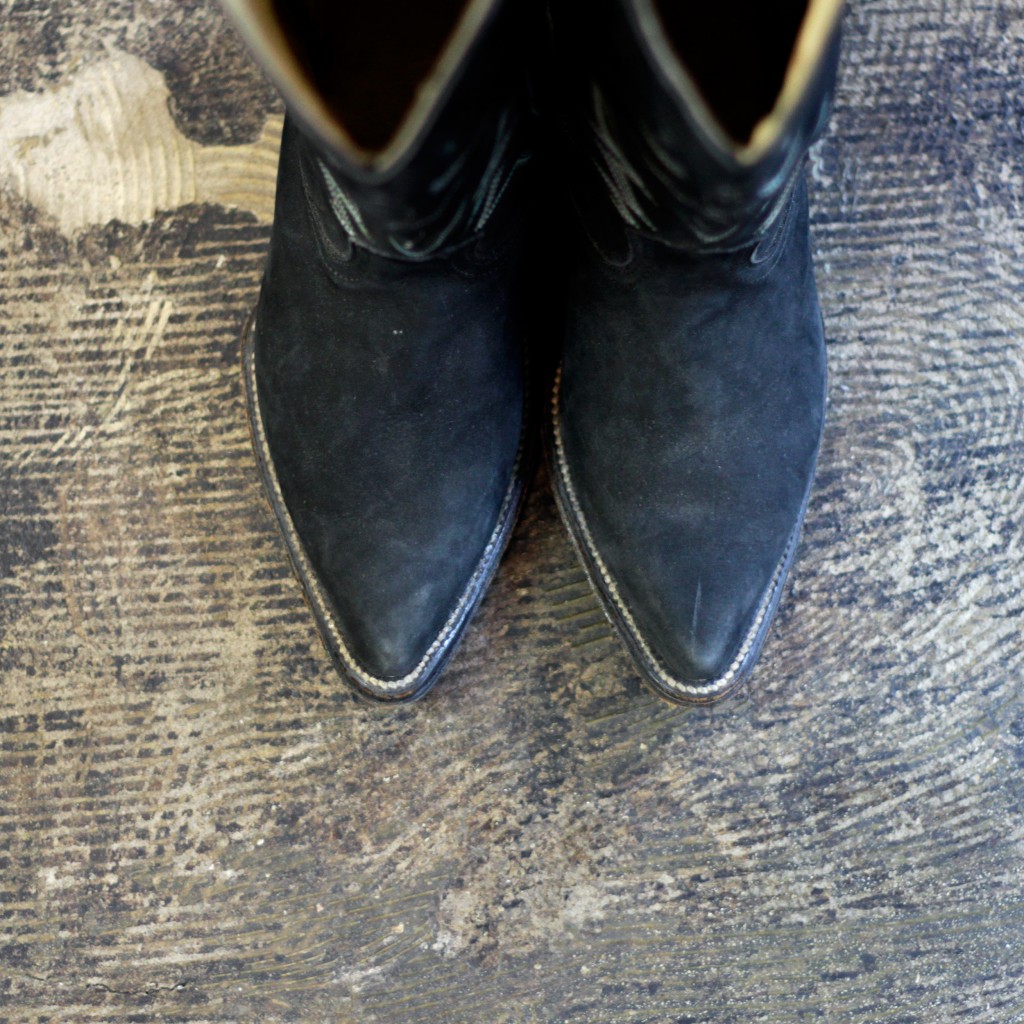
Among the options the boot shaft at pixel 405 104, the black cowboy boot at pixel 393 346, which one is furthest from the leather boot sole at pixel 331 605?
the boot shaft at pixel 405 104

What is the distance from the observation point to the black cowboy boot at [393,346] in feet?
1.86

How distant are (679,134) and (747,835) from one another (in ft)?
2.11

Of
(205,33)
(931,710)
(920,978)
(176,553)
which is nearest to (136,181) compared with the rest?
(205,33)

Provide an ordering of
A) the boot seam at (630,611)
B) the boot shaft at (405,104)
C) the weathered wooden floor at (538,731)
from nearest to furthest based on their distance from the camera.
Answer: the boot shaft at (405,104) < the boot seam at (630,611) < the weathered wooden floor at (538,731)

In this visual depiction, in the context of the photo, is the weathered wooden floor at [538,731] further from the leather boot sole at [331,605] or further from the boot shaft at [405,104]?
the boot shaft at [405,104]

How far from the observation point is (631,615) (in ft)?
2.55

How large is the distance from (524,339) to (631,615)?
25 centimetres

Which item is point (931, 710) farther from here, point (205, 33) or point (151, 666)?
point (205, 33)

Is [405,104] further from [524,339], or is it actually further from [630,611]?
[630,611]

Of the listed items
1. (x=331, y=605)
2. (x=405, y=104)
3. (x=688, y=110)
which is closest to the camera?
(x=688, y=110)

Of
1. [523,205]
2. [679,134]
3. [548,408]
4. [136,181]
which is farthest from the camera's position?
[136,181]

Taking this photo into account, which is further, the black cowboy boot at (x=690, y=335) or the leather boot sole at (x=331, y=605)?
the leather boot sole at (x=331, y=605)

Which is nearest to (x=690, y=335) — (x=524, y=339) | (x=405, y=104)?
(x=524, y=339)

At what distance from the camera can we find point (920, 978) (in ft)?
2.87
